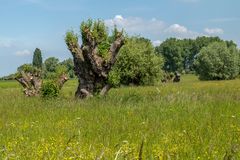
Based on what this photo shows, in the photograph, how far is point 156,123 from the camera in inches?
410

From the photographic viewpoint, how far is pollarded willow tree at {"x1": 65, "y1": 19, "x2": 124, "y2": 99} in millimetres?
21328

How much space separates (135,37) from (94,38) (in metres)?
38.0

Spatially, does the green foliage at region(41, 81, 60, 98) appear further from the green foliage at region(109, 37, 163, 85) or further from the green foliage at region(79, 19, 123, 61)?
the green foliage at region(109, 37, 163, 85)

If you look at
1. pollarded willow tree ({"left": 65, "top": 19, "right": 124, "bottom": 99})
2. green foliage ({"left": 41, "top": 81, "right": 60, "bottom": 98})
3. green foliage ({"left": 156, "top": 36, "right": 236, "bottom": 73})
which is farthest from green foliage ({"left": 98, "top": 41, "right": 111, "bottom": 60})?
green foliage ({"left": 156, "top": 36, "right": 236, "bottom": 73})

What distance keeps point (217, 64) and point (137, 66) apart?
1856 inches

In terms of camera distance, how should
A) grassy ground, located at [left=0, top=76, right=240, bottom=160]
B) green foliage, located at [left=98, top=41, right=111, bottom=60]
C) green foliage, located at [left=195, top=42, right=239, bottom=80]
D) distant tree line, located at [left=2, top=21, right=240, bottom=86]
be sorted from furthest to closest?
1. green foliage, located at [left=195, top=42, right=239, bottom=80]
2. distant tree line, located at [left=2, top=21, right=240, bottom=86]
3. green foliage, located at [left=98, top=41, right=111, bottom=60]
4. grassy ground, located at [left=0, top=76, right=240, bottom=160]

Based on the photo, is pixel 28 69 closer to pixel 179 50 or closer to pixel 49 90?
pixel 49 90

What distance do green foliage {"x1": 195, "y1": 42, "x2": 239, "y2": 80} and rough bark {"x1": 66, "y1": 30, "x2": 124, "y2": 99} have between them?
75.1 m

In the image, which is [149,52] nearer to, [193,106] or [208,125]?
[193,106]

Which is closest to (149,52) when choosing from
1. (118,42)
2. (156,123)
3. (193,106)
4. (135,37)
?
(135,37)

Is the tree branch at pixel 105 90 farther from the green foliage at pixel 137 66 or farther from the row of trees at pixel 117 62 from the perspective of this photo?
the green foliage at pixel 137 66

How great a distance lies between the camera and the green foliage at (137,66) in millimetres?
51737

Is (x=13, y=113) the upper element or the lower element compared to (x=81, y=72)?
lower

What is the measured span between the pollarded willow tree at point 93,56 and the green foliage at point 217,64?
75.0 metres
